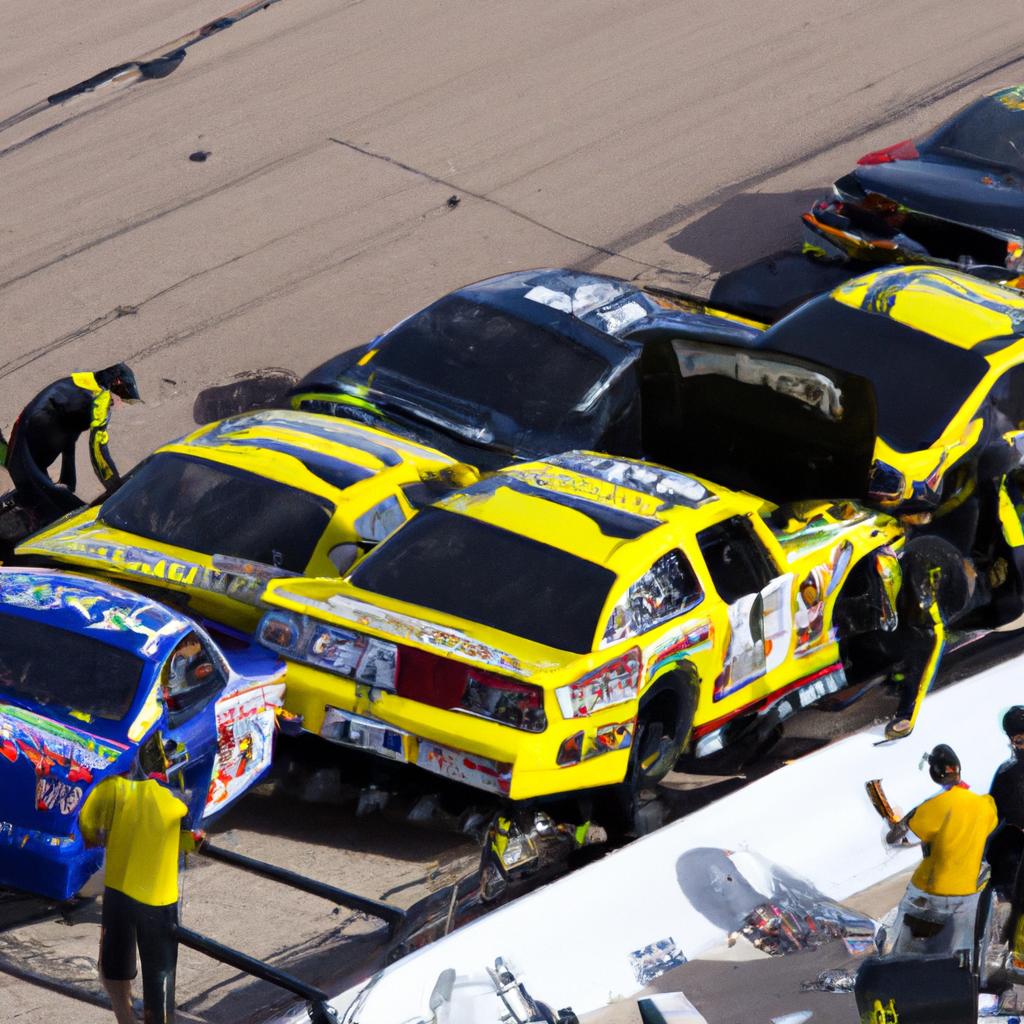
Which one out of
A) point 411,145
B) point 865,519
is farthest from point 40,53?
point 865,519

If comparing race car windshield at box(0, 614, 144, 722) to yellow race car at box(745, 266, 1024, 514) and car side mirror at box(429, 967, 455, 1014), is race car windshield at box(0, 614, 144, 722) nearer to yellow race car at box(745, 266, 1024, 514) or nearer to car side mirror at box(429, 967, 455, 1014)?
car side mirror at box(429, 967, 455, 1014)

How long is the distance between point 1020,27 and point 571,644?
1322 cm

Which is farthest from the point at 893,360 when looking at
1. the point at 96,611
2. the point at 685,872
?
the point at 96,611

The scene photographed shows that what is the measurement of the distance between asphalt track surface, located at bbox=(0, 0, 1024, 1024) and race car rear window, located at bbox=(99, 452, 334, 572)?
2.85 meters

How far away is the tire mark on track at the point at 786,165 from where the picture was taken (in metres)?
16.1

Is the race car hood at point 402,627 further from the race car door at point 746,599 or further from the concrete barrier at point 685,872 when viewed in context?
the race car door at point 746,599

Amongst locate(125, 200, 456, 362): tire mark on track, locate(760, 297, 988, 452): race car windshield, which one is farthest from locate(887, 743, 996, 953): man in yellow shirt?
locate(125, 200, 456, 362): tire mark on track

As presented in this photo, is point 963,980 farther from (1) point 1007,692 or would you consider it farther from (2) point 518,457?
(2) point 518,457

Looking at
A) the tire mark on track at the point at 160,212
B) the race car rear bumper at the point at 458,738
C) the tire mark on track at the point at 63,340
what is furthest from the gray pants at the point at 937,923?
the tire mark on track at the point at 160,212

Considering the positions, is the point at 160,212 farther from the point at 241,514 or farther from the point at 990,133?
the point at 241,514

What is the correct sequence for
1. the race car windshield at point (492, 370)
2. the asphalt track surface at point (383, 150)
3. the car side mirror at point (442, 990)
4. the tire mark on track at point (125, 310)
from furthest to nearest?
the asphalt track surface at point (383, 150) < the tire mark on track at point (125, 310) < the race car windshield at point (492, 370) < the car side mirror at point (442, 990)

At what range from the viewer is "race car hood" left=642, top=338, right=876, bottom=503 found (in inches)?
405

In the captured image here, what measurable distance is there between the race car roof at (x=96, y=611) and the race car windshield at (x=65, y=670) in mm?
39

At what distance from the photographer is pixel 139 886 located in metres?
7.45
